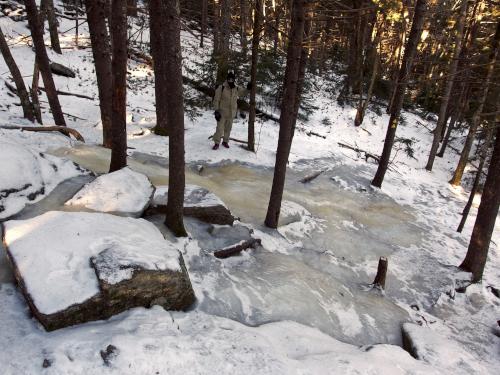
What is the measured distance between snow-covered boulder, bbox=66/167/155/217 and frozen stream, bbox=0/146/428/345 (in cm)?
36

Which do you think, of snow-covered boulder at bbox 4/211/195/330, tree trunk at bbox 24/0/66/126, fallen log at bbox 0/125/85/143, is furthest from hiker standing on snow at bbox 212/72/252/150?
snow-covered boulder at bbox 4/211/195/330

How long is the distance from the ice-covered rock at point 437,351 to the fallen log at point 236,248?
2.66 m

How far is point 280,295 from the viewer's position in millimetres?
5230

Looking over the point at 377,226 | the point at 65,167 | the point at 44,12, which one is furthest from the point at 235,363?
the point at 44,12

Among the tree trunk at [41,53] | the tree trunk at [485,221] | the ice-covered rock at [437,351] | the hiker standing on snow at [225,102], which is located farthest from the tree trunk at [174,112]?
the tree trunk at [41,53]

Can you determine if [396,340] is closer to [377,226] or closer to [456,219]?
[377,226]

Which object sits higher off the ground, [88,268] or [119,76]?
[119,76]

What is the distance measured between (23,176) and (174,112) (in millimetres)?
2456

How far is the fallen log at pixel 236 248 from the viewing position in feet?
19.1

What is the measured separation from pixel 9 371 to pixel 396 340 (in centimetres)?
473

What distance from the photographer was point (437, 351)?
4.98 m

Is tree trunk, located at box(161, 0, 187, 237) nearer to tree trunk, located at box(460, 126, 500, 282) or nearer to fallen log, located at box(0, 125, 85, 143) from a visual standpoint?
fallen log, located at box(0, 125, 85, 143)

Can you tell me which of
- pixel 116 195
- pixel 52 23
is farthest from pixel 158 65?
pixel 52 23

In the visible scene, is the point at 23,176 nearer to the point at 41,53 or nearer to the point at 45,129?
the point at 45,129
